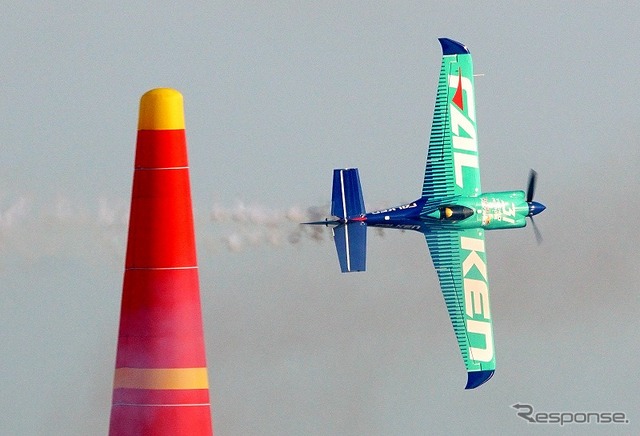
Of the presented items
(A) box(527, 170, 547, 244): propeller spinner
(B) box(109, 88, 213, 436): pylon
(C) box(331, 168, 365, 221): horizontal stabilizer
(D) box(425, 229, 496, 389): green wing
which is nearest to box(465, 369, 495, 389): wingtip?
(D) box(425, 229, 496, 389): green wing

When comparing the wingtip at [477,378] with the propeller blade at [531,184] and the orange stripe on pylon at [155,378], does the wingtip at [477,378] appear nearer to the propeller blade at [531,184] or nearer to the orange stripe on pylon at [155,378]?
the propeller blade at [531,184]

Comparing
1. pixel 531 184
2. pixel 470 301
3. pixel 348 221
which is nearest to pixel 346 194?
pixel 348 221

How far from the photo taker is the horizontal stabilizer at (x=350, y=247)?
3241cm

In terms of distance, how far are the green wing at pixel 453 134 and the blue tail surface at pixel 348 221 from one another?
2.42 meters

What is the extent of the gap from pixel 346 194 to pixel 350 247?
1168 mm

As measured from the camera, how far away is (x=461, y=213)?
111 feet

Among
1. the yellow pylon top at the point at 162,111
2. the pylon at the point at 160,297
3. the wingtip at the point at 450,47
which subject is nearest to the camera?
the yellow pylon top at the point at 162,111

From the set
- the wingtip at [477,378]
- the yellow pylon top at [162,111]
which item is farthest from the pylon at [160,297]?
the wingtip at [477,378]

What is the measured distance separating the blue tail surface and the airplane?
490 mm

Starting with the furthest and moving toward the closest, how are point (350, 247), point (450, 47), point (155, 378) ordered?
point (450, 47)
point (350, 247)
point (155, 378)

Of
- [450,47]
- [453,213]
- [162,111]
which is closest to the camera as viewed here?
[162,111]

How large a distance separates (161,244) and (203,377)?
1.79m

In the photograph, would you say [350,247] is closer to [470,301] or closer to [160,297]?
[470,301]

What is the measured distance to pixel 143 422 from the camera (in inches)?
734
